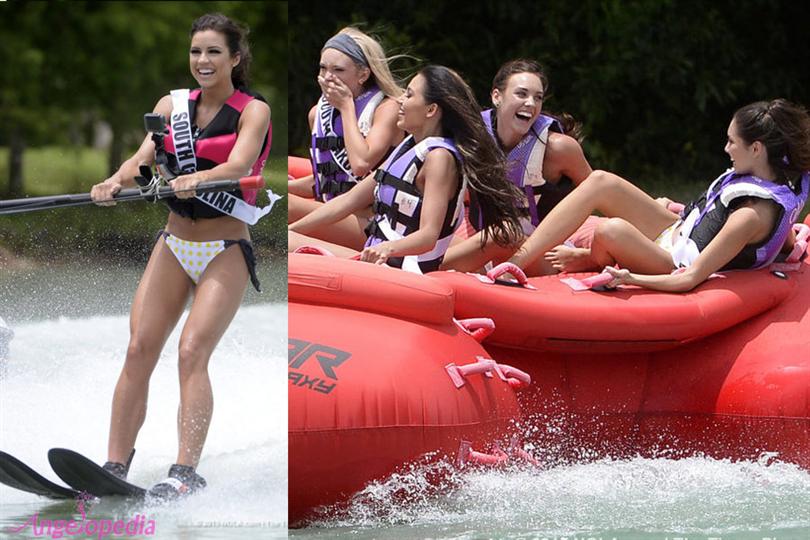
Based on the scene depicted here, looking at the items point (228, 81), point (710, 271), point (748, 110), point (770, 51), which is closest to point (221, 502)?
point (228, 81)

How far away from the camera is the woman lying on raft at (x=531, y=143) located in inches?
134

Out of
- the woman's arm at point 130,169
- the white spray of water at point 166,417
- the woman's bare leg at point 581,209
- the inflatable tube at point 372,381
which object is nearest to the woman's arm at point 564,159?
the woman's bare leg at point 581,209

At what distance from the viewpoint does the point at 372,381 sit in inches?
100

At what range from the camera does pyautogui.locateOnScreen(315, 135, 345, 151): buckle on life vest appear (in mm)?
3717

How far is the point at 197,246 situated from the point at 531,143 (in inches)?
52.9

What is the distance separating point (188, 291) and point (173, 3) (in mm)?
965

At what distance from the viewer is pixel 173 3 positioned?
1.47 metres

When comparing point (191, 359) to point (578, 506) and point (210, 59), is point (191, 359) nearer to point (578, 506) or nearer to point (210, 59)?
point (210, 59)

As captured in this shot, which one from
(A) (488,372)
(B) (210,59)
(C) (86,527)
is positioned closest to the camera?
(C) (86,527)

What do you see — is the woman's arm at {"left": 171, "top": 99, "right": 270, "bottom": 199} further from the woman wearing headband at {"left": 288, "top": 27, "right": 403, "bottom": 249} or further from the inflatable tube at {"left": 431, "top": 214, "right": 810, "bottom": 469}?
the woman wearing headband at {"left": 288, "top": 27, "right": 403, "bottom": 249}

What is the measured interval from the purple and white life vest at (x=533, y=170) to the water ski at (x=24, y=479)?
59.1 inches

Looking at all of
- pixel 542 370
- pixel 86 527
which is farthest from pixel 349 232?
pixel 86 527

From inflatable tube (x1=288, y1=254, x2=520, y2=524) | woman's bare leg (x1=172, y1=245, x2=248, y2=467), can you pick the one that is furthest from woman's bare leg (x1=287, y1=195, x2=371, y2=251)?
woman's bare leg (x1=172, y1=245, x2=248, y2=467)

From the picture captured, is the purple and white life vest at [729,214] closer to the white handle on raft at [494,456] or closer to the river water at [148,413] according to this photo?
the white handle on raft at [494,456]
